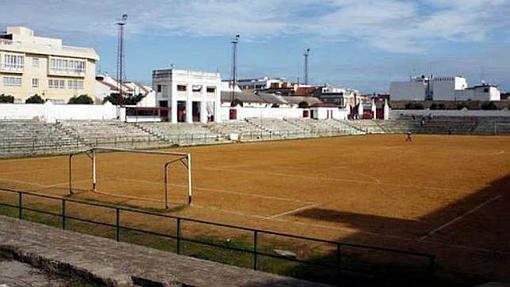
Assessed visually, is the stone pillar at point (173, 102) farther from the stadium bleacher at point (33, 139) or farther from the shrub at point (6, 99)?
the stadium bleacher at point (33, 139)

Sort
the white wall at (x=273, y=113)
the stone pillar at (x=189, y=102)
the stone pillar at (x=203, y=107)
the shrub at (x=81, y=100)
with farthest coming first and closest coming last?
1. the white wall at (x=273, y=113)
2. the shrub at (x=81, y=100)
3. the stone pillar at (x=203, y=107)
4. the stone pillar at (x=189, y=102)

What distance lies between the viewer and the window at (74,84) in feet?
333

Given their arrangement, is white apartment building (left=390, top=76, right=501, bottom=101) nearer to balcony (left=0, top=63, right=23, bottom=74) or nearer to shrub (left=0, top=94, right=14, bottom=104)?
balcony (left=0, top=63, right=23, bottom=74)

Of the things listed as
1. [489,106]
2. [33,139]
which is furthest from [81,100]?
[489,106]

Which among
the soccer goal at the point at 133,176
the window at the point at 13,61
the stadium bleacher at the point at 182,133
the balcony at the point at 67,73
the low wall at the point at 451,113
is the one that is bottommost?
the soccer goal at the point at 133,176

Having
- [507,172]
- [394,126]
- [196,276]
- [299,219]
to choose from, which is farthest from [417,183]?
[394,126]

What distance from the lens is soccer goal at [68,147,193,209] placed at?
3083 centimetres

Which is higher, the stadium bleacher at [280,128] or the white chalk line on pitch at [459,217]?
the stadium bleacher at [280,128]

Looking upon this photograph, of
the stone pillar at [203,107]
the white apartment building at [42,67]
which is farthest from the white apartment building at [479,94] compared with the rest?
the white apartment building at [42,67]

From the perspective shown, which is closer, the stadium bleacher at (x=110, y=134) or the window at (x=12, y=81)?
the stadium bleacher at (x=110, y=134)

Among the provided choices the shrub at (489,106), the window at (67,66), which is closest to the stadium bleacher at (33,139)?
the window at (67,66)

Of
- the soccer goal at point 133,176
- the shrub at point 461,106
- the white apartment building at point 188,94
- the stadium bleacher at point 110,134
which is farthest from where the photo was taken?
the shrub at point 461,106

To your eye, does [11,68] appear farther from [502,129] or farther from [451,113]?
[502,129]

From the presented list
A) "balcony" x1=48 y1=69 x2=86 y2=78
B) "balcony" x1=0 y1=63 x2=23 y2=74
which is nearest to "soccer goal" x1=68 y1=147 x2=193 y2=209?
"balcony" x1=0 y1=63 x2=23 y2=74
